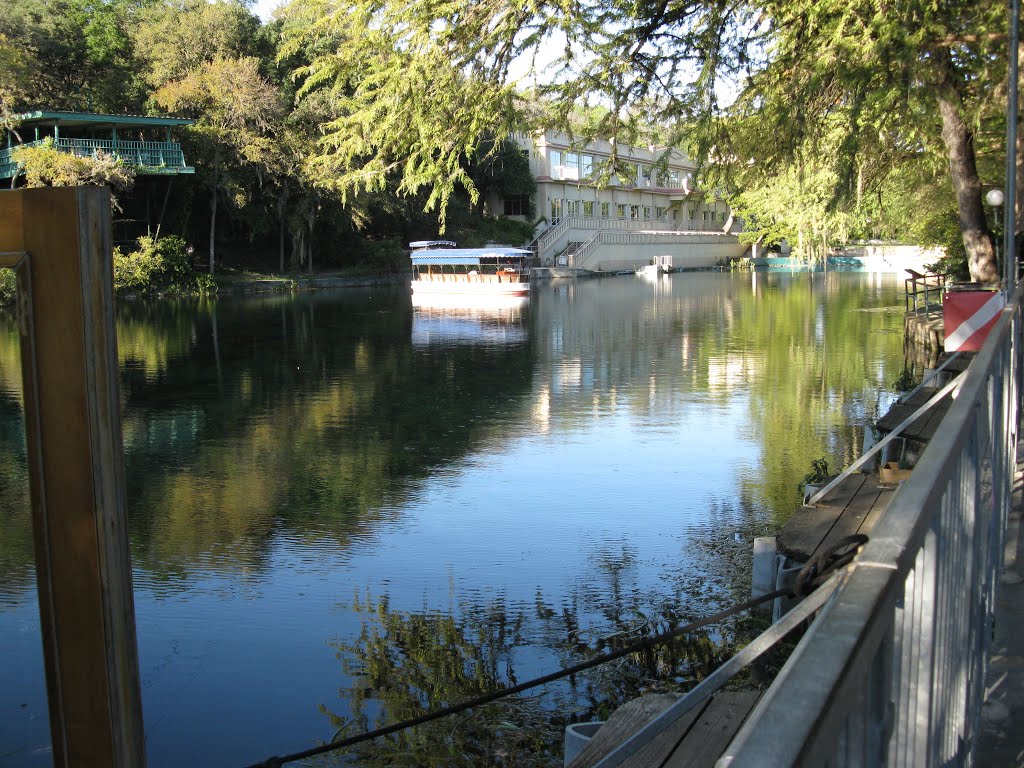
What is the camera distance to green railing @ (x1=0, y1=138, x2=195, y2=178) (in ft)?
132

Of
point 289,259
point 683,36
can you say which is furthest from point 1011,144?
point 289,259

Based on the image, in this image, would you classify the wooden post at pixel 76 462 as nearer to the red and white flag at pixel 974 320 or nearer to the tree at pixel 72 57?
the red and white flag at pixel 974 320

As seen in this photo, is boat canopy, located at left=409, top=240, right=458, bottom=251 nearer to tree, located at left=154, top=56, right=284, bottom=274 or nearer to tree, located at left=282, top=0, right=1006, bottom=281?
tree, located at left=154, top=56, right=284, bottom=274

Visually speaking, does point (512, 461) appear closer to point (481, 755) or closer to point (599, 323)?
point (481, 755)

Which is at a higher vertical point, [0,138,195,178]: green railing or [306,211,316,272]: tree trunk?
[0,138,195,178]: green railing

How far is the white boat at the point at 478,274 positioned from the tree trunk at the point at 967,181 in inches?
1046

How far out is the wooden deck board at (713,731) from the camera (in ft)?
12.5

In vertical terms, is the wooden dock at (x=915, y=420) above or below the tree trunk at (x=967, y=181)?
below

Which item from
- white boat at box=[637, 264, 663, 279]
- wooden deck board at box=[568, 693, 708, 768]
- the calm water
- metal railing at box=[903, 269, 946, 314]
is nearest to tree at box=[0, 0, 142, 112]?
the calm water

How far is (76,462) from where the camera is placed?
10.5 ft

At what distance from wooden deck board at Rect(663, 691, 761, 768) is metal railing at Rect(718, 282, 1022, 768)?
869mm

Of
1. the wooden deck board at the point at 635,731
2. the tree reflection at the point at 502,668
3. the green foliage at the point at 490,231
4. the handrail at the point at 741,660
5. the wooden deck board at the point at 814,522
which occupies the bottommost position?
the tree reflection at the point at 502,668

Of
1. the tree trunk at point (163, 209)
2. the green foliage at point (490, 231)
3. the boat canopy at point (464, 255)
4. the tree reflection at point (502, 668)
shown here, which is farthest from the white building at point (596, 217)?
the tree reflection at point (502, 668)

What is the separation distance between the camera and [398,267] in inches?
2320
